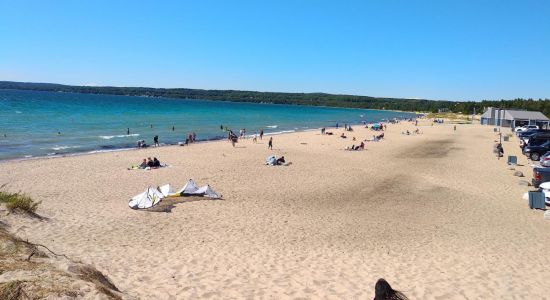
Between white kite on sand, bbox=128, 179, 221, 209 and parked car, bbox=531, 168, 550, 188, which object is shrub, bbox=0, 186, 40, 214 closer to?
white kite on sand, bbox=128, 179, 221, 209

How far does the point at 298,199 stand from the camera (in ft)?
53.9

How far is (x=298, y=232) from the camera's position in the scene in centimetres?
1213

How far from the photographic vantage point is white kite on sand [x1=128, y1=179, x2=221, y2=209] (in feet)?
46.6

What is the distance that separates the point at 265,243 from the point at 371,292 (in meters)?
3.56

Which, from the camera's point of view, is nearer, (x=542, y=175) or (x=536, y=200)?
(x=536, y=200)

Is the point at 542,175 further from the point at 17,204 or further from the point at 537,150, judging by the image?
the point at 17,204

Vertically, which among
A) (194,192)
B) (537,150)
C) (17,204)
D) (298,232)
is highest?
(537,150)

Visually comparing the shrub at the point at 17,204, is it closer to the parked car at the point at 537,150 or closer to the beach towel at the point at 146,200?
the beach towel at the point at 146,200

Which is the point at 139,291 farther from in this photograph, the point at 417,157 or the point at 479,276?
→ the point at 417,157

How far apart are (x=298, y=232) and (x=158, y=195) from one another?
5539 millimetres

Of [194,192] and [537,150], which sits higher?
[537,150]

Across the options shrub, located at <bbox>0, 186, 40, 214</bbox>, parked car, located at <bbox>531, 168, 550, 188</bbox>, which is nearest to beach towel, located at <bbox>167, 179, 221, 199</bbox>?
shrub, located at <bbox>0, 186, 40, 214</bbox>

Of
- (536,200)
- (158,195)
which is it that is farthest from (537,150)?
(158,195)

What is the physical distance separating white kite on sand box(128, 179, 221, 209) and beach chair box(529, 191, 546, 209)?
11556mm
